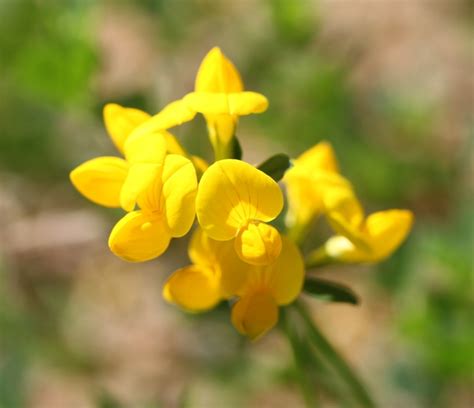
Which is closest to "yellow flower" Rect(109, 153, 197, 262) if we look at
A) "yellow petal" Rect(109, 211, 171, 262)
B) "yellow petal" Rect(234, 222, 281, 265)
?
"yellow petal" Rect(109, 211, 171, 262)

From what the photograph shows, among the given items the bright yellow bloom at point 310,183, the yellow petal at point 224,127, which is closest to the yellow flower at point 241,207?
the yellow petal at point 224,127

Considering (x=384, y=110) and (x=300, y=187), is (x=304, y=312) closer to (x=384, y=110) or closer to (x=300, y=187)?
(x=300, y=187)

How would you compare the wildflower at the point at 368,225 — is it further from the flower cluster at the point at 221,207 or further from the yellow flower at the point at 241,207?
the yellow flower at the point at 241,207

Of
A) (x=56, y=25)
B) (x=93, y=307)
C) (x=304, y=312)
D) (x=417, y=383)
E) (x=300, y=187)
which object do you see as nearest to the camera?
(x=304, y=312)

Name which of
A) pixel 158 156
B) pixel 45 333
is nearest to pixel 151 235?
pixel 158 156

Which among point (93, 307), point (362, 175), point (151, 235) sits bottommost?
point (93, 307)

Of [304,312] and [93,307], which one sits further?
[93,307]

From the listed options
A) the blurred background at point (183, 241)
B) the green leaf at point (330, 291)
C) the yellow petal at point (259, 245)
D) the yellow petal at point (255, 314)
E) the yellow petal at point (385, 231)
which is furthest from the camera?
the blurred background at point (183, 241)
